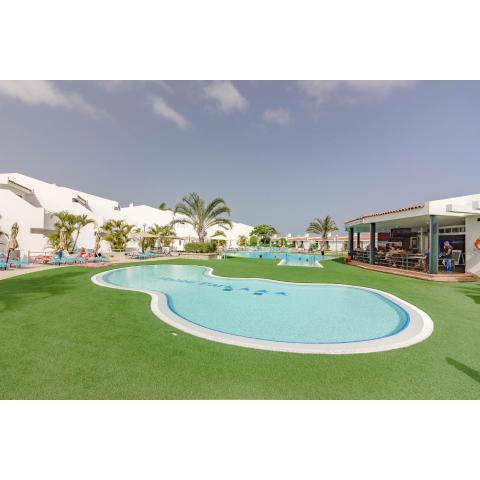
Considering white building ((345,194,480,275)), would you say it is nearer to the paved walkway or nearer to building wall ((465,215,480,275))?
building wall ((465,215,480,275))

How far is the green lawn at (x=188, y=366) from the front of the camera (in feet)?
9.20

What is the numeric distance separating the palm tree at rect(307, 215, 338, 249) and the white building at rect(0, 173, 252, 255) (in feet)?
74.5

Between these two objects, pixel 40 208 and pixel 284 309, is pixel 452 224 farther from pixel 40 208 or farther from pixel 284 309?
pixel 40 208

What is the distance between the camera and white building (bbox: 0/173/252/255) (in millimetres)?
21766

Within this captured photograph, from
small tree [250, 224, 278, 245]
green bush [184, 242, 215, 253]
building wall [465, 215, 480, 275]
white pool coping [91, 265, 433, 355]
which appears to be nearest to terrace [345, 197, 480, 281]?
building wall [465, 215, 480, 275]

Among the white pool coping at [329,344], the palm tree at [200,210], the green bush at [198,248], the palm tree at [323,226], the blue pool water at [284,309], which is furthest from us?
the palm tree at [323,226]

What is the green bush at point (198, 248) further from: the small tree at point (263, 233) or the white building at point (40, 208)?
the small tree at point (263, 233)

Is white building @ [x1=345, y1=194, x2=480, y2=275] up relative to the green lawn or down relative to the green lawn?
up

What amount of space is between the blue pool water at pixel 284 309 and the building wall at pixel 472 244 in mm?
7119

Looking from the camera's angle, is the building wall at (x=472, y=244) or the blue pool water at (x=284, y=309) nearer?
the blue pool water at (x=284, y=309)

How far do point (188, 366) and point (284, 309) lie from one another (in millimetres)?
4337

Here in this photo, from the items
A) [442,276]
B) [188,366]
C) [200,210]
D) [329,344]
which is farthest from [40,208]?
[442,276]

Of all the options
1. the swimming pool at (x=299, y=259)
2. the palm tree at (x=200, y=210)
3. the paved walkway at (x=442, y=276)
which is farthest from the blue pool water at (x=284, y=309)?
the palm tree at (x=200, y=210)
